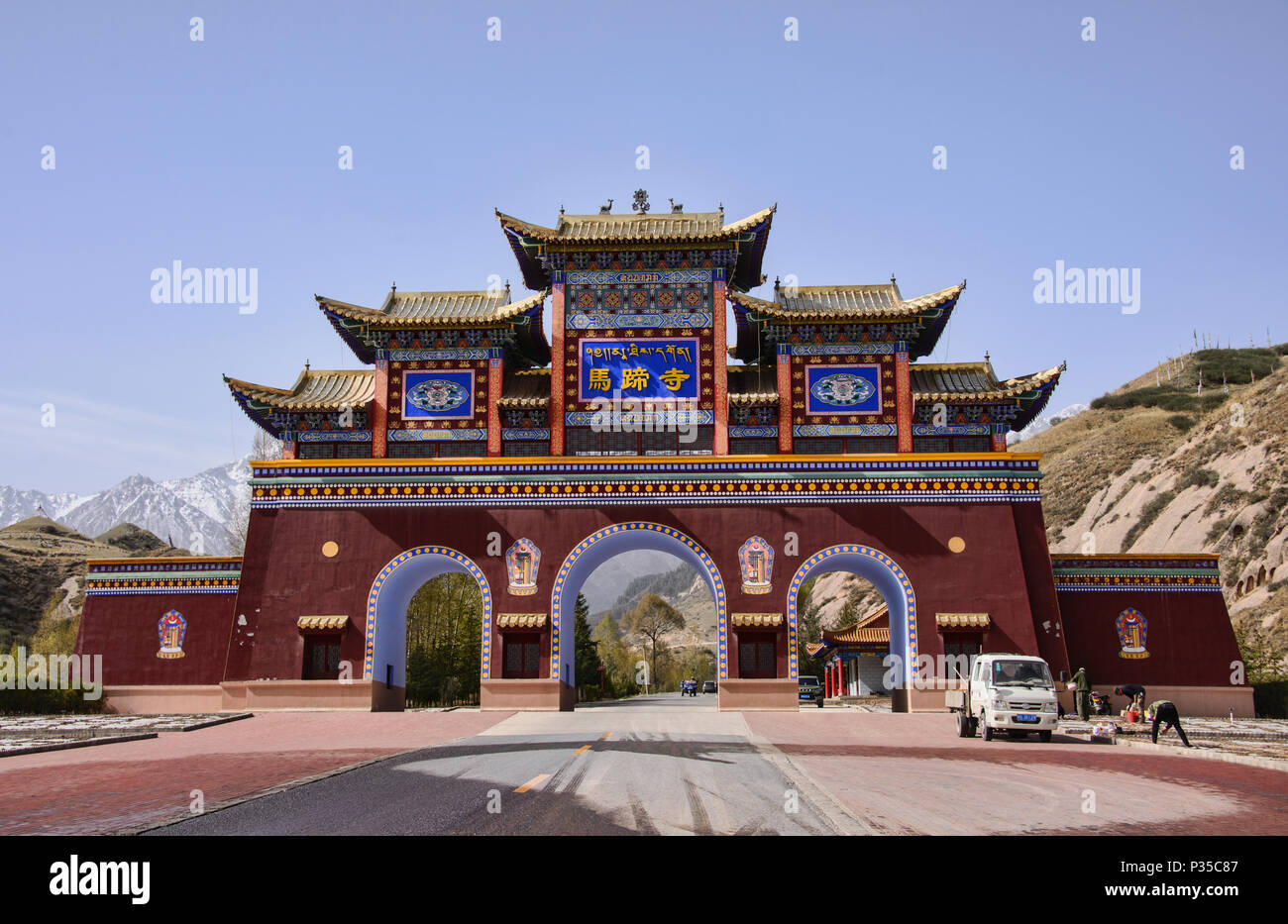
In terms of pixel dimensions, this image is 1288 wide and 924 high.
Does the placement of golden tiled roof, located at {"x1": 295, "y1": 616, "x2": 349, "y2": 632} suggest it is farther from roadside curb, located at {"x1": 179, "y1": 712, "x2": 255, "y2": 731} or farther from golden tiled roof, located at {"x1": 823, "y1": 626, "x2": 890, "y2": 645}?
golden tiled roof, located at {"x1": 823, "y1": 626, "x2": 890, "y2": 645}

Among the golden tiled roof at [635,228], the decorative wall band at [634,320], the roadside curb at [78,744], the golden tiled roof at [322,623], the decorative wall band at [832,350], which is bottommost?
the roadside curb at [78,744]

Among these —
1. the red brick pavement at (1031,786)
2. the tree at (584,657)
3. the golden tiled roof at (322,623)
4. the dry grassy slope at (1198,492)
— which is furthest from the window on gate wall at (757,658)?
the tree at (584,657)

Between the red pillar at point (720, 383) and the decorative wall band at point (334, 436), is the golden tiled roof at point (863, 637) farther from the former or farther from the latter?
the decorative wall band at point (334, 436)

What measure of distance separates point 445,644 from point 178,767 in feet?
102

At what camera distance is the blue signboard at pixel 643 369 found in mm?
33406

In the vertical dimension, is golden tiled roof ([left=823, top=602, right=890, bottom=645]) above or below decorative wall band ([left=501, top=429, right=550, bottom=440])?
below

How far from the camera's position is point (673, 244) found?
33.8 meters

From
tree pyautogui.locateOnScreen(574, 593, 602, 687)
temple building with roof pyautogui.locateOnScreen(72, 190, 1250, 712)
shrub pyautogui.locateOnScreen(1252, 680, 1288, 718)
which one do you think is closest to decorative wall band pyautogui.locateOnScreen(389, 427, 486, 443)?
temple building with roof pyautogui.locateOnScreen(72, 190, 1250, 712)

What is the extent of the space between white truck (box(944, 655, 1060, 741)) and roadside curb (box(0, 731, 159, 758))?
18153 millimetres

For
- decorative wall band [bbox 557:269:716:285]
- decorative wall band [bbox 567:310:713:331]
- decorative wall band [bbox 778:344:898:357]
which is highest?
decorative wall band [bbox 557:269:716:285]

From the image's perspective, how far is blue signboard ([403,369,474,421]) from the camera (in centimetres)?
3391

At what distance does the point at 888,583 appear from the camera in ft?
109

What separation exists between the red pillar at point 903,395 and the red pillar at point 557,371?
10.6 metres
